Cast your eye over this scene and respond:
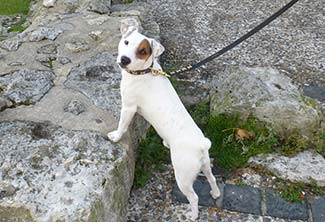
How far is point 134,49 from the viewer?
10.6ft

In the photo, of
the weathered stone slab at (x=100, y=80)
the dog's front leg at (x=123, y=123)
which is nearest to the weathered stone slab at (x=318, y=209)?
the dog's front leg at (x=123, y=123)

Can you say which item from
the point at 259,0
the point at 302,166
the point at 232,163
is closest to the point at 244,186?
the point at 232,163

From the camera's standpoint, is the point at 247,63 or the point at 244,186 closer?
the point at 244,186

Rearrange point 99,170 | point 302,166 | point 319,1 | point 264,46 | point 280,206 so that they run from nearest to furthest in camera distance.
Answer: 1. point 99,170
2. point 280,206
3. point 302,166
4. point 264,46
5. point 319,1

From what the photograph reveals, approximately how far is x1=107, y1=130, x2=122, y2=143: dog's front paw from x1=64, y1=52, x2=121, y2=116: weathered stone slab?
12.9 inches

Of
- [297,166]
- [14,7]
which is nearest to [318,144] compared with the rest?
[297,166]

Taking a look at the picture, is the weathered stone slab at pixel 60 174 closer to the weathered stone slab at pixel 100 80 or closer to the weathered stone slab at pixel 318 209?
the weathered stone slab at pixel 100 80

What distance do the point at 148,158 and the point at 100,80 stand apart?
84cm

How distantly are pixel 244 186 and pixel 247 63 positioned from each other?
6.50ft

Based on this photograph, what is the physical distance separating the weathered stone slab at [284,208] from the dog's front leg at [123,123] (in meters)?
1.29

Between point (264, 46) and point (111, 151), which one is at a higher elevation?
point (111, 151)

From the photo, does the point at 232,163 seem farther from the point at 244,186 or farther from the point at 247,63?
the point at 247,63

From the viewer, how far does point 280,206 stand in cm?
392

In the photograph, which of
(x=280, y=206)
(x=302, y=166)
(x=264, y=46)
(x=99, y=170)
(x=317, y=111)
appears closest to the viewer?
(x=99, y=170)
